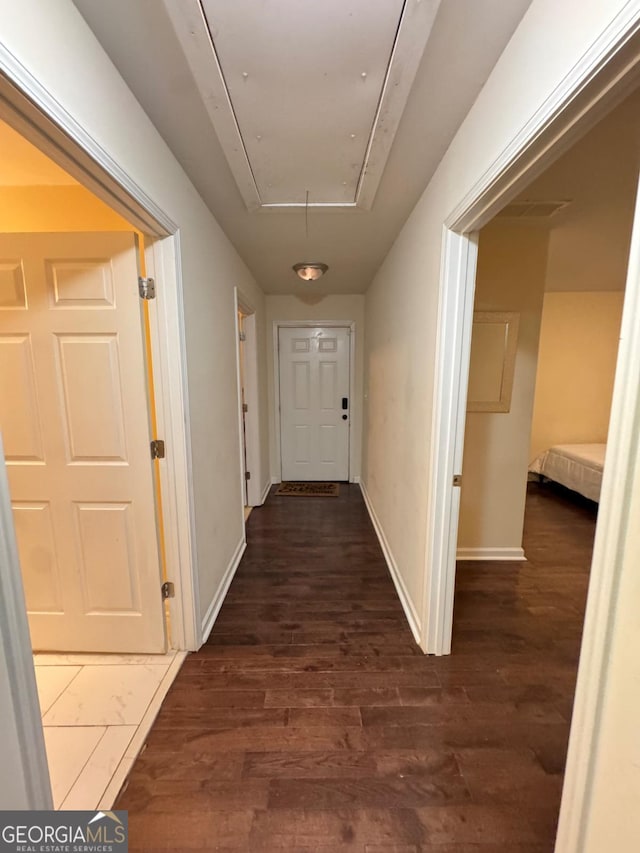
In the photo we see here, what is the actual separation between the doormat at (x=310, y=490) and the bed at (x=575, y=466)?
8.18 feet

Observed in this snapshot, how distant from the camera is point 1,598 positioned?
701 millimetres

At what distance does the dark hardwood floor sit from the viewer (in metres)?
1.09

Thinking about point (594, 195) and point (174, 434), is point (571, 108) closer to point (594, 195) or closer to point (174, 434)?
point (594, 195)

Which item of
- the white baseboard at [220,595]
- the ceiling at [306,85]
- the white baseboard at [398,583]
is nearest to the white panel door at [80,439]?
the white baseboard at [220,595]

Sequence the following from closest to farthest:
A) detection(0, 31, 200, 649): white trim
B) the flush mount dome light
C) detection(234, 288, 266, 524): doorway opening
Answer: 1. detection(0, 31, 200, 649): white trim
2. the flush mount dome light
3. detection(234, 288, 266, 524): doorway opening

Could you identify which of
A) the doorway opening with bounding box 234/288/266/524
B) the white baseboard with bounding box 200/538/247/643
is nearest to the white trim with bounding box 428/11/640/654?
the white baseboard with bounding box 200/538/247/643

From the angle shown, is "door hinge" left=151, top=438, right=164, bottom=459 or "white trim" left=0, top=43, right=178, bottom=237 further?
"door hinge" left=151, top=438, right=164, bottom=459

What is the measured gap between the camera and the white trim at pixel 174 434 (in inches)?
59.8

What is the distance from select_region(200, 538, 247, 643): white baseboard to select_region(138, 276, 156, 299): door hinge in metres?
1.63

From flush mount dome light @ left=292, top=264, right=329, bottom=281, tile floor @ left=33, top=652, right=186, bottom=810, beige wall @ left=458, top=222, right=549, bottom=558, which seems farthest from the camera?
flush mount dome light @ left=292, top=264, right=329, bottom=281

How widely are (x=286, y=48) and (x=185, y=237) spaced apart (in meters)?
0.85

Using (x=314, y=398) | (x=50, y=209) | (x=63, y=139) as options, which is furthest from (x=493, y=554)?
(x=50, y=209)

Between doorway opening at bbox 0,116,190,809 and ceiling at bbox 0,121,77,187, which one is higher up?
ceiling at bbox 0,121,77,187

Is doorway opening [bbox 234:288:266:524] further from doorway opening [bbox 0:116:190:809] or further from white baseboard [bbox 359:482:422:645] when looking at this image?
doorway opening [bbox 0:116:190:809]
